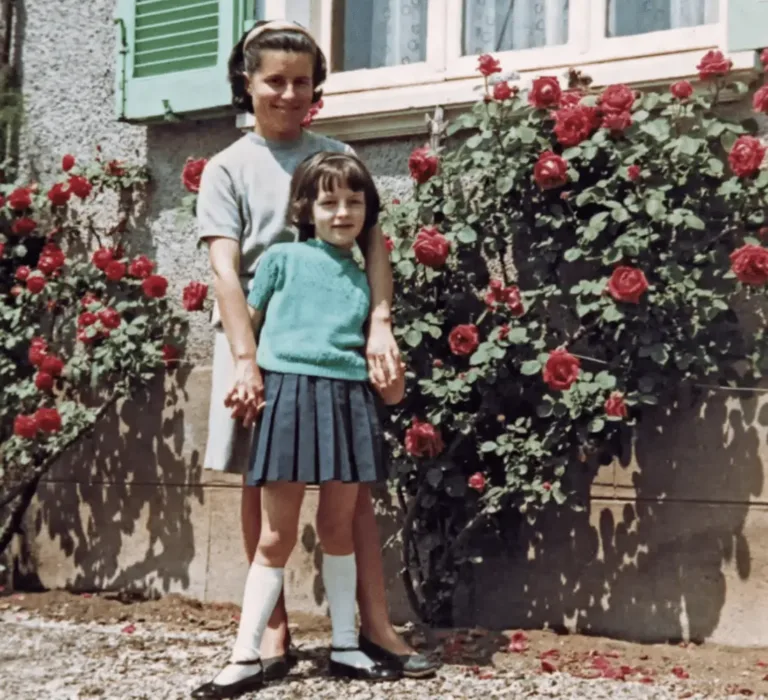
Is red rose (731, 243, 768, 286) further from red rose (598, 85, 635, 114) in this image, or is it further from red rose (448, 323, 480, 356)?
red rose (448, 323, 480, 356)

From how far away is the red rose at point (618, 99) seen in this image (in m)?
4.65

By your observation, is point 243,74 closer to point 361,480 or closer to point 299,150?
point 299,150

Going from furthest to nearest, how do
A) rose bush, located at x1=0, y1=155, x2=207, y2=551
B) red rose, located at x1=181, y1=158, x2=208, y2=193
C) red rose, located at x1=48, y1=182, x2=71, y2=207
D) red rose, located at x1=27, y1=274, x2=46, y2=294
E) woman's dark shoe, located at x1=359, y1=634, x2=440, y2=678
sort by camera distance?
1. red rose, located at x1=48, y1=182, x2=71, y2=207
2. red rose, located at x1=27, y1=274, x2=46, y2=294
3. rose bush, located at x1=0, y1=155, x2=207, y2=551
4. red rose, located at x1=181, y1=158, x2=208, y2=193
5. woman's dark shoe, located at x1=359, y1=634, x2=440, y2=678

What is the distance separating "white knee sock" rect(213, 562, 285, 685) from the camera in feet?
12.9

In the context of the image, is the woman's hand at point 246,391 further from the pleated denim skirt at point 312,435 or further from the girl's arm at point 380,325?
the girl's arm at point 380,325

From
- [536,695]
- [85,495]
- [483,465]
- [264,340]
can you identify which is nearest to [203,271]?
[85,495]

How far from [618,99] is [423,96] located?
0.88m

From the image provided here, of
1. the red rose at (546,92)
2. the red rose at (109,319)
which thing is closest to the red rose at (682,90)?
the red rose at (546,92)

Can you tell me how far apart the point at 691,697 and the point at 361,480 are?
40.7 inches

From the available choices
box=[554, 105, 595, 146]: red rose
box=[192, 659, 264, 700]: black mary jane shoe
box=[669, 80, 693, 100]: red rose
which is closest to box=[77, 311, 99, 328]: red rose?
box=[554, 105, 595, 146]: red rose

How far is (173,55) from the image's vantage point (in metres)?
5.91

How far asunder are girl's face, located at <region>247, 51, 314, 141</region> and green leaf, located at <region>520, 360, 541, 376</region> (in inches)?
41.8

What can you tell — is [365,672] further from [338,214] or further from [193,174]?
[193,174]

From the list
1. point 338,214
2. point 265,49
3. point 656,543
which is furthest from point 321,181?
point 656,543
